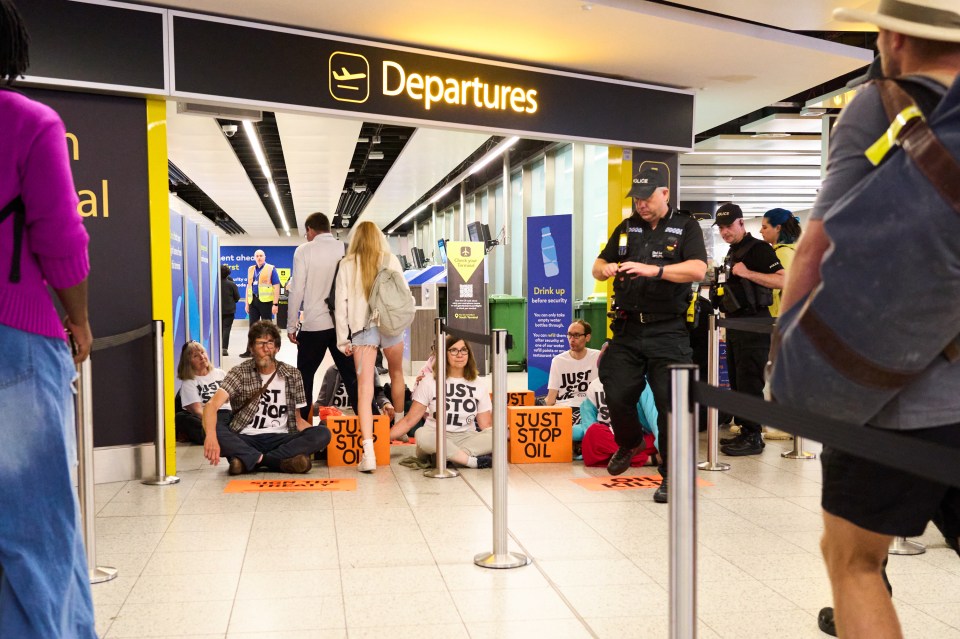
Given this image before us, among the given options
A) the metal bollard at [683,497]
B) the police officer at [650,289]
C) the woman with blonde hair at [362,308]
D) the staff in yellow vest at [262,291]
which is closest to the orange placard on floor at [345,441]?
the woman with blonde hair at [362,308]

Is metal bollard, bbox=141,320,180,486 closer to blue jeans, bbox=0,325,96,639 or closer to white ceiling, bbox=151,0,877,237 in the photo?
white ceiling, bbox=151,0,877,237

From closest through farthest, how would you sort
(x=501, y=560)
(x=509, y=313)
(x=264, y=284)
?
(x=501, y=560)
(x=509, y=313)
(x=264, y=284)

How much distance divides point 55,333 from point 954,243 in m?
1.71

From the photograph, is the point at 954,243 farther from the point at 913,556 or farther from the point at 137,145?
the point at 137,145

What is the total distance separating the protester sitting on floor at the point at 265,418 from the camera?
5500 millimetres

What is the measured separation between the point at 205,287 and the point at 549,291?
14.0 ft

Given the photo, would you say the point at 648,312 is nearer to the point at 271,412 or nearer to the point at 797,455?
the point at 797,455

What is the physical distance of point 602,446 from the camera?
5.80 metres

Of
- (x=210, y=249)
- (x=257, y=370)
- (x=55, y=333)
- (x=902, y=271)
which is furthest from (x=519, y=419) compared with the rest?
(x=210, y=249)

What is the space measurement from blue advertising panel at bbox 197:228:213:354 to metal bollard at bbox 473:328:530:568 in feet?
22.4

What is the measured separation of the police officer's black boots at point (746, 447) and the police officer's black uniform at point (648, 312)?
151cm

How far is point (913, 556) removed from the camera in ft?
12.5

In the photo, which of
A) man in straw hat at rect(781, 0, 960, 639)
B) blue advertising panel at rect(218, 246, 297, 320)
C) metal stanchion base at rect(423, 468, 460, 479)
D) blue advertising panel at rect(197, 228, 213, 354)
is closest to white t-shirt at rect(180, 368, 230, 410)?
metal stanchion base at rect(423, 468, 460, 479)

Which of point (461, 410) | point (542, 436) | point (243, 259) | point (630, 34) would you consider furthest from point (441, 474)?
point (243, 259)
